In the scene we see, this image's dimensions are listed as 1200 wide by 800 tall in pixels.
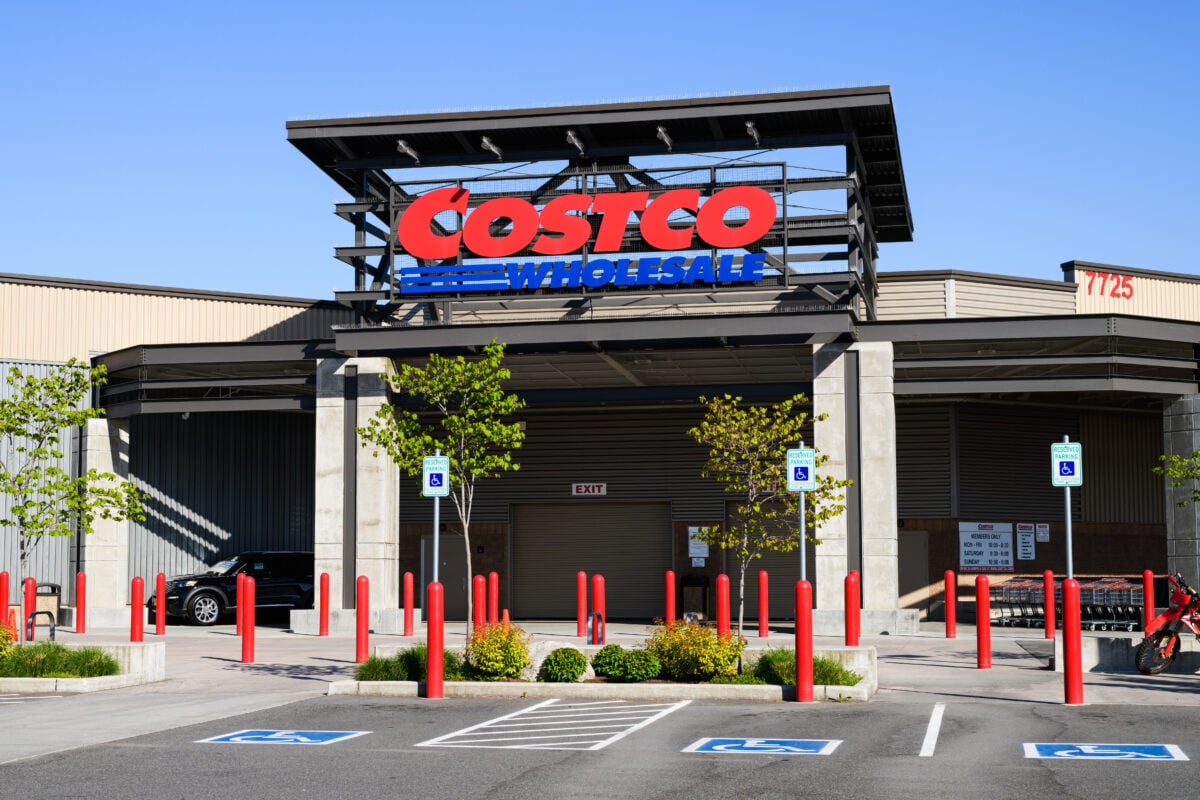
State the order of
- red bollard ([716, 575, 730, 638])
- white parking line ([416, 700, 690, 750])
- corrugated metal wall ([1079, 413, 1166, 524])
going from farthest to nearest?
corrugated metal wall ([1079, 413, 1166, 524]) → red bollard ([716, 575, 730, 638]) → white parking line ([416, 700, 690, 750])

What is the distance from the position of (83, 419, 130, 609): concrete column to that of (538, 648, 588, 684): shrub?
16.7 metres

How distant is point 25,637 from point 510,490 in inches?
569

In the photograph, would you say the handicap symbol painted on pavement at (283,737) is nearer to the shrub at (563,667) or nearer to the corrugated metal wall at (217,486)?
the shrub at (563,667)

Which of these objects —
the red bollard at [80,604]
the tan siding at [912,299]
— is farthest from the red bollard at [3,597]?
the tan siding at [912,299]

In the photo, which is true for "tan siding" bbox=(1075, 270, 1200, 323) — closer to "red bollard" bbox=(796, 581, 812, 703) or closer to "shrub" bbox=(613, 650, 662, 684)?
"shrub" bbox=(613, 650, 662, 684)

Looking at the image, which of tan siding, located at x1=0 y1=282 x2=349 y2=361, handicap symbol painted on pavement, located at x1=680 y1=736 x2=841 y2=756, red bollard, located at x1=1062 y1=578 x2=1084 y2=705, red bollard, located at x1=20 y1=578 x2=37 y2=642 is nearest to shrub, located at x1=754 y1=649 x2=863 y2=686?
red bollard, located at x1=1062 y1=578 x2=1084 y2=705

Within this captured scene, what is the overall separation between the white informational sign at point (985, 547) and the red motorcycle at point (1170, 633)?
14226 mm

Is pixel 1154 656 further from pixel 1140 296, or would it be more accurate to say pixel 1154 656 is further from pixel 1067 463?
pixel 1140 296

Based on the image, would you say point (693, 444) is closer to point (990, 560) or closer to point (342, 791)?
point (990, 560)

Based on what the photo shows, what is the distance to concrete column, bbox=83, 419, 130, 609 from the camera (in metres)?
31.0

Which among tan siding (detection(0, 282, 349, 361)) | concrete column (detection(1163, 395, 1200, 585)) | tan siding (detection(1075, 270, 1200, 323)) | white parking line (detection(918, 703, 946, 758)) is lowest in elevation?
white parking line (detection(918, 703, 946, 758))

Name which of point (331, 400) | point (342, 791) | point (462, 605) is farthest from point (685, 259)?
point (342, 791)

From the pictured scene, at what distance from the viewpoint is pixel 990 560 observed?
32.7m

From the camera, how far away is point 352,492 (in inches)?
1100
